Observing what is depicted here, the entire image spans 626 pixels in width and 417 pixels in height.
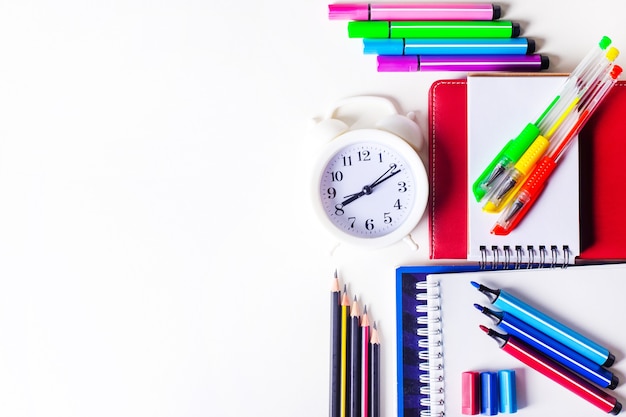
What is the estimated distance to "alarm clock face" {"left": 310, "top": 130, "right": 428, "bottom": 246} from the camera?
97cm

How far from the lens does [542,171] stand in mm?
935

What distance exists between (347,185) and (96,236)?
41 cm

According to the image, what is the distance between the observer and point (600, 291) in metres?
0.98

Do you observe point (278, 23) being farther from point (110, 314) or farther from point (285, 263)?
point (110, 314)

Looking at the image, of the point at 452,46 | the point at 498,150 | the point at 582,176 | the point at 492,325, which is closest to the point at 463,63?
the point at 452,46

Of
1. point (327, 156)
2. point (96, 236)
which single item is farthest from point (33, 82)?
point (327, 156)

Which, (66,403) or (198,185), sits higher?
(198,185)

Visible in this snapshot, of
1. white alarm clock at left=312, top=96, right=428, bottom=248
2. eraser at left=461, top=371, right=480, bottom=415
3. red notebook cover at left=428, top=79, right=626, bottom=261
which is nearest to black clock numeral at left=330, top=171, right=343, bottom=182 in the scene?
white alarm clock at left=312, top=96, right=428, bottom=248

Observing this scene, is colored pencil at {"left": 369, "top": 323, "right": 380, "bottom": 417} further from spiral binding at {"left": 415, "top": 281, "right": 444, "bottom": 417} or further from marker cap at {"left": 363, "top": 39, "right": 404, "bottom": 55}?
marker cap at {"left": 363, "top": 39, "right": 404, "bottom": 55}

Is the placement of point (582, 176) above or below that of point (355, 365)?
above

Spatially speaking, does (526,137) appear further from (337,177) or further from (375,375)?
(375,375)

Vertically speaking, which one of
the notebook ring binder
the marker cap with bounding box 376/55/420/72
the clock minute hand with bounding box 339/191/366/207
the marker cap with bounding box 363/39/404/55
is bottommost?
the notebook ring binder

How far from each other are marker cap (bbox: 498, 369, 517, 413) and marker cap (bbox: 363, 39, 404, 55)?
1.68 feet

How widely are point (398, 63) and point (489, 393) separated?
516mm
